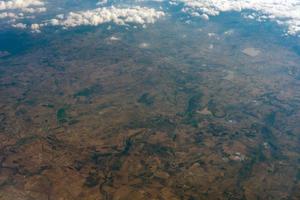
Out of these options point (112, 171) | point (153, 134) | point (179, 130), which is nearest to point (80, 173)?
point (112, 171)

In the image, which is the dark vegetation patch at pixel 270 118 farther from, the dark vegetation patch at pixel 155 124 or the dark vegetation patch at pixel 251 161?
the dark vegetation patch at pixel 155 124

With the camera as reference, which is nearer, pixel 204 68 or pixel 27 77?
pixel 27 77

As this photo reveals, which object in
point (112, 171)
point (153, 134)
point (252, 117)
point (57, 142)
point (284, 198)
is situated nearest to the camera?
point (284, 198)

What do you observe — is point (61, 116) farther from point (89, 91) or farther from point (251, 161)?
point (251, 161)

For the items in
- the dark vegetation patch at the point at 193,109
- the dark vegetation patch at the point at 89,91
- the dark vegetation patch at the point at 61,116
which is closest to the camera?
the dark vegetation patch at the point at 61,116

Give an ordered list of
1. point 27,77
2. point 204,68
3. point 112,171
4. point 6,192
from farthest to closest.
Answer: point 204,68
point 27,77
point 112,171
point 6,192

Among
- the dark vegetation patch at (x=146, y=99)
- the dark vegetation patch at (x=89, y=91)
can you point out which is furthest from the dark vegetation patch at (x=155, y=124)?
the dark vegetation patch at (x=89, y=91)

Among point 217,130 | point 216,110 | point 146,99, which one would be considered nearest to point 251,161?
point 217,130

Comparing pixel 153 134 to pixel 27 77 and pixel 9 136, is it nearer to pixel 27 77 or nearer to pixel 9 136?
pixel 9 136

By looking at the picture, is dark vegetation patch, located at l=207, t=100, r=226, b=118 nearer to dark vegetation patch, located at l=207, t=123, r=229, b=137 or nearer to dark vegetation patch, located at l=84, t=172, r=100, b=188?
dark vegetation patch, located at l=207, t=123, r=229, b=137

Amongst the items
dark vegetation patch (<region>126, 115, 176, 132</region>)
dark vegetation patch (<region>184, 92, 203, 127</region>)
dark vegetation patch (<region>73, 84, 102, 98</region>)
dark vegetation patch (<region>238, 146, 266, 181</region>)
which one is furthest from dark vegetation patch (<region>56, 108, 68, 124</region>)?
dark vegetation patch (<region>238, 146, 266, 181</region>)

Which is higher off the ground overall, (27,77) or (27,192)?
(27,192)
